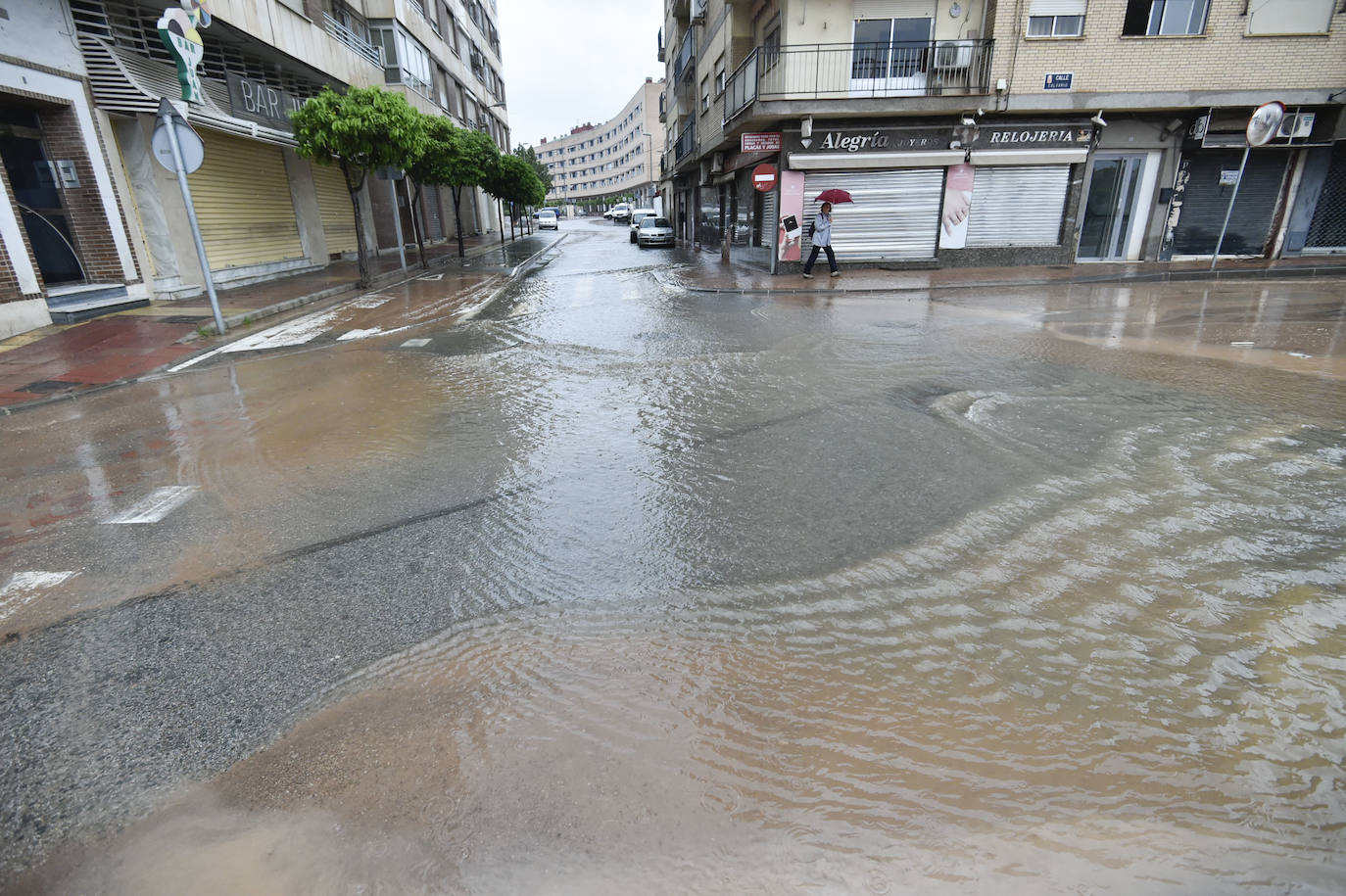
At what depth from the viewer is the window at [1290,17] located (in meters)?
15.8

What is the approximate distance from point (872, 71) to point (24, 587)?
18.5 m

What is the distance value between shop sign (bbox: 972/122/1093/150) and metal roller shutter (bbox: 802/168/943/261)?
1.25m

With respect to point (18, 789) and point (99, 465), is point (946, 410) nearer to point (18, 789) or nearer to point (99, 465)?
point (18, 789)

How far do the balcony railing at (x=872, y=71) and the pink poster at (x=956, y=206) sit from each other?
6.02 feet

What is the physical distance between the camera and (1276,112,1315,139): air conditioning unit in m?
16.4

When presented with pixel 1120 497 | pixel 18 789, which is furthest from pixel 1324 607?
pixel 18 789

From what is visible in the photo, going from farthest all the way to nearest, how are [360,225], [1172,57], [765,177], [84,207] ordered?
1. [765,177]
2. [1172,57]
3. [360,225]
4. [84,207]

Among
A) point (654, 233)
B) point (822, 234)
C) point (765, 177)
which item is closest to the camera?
point (822, 234)

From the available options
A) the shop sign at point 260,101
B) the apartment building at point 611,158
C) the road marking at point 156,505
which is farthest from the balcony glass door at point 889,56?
the apartment building at point 611,158

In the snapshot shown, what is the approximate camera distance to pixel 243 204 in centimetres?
1556

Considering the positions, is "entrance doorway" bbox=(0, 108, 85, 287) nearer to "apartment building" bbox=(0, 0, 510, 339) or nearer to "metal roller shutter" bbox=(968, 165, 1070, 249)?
"apartment building" bbox=(0, 0, 510, 339)

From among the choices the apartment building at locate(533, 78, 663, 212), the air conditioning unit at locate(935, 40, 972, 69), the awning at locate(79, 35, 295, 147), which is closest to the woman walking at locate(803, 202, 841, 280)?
the air conditioning unit at locate(935, 40, 972, 69)

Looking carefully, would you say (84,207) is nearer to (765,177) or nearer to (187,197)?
(187,197)

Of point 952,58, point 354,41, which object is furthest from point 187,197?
point 952,58
